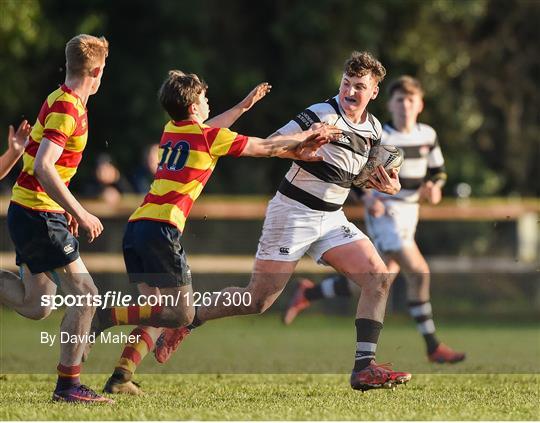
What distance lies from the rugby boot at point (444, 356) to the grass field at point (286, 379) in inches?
5.7

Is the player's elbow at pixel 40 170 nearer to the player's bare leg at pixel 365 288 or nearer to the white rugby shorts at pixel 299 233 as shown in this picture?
the white rugby shorts at pixel 299 233

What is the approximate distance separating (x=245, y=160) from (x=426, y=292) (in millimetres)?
7396

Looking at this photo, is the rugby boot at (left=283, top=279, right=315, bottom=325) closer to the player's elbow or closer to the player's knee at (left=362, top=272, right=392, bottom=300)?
the player's knee at (left=362, top=272, right=392, bottom=300)

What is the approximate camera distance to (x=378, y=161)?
823 centimetres

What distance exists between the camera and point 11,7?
16000 mm

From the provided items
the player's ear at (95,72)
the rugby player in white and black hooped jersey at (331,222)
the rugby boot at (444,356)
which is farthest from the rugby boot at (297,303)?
the player's ear at (95,72)

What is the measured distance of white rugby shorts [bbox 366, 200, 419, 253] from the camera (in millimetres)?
11023

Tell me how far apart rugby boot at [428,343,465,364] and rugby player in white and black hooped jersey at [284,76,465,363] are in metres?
0.39

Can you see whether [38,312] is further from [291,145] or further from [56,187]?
[291,145]

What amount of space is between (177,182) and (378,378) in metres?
1.70

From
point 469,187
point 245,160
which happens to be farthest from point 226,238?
point 469,187

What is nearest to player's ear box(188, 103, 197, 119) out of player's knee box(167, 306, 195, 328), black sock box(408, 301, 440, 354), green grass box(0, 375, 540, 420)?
player's knee box(167, 306, 195, 328)

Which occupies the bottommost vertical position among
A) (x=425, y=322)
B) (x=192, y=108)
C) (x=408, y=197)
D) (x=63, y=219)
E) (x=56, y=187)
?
(x=425, y=322)

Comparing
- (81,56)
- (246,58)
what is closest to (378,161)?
(81,56)
